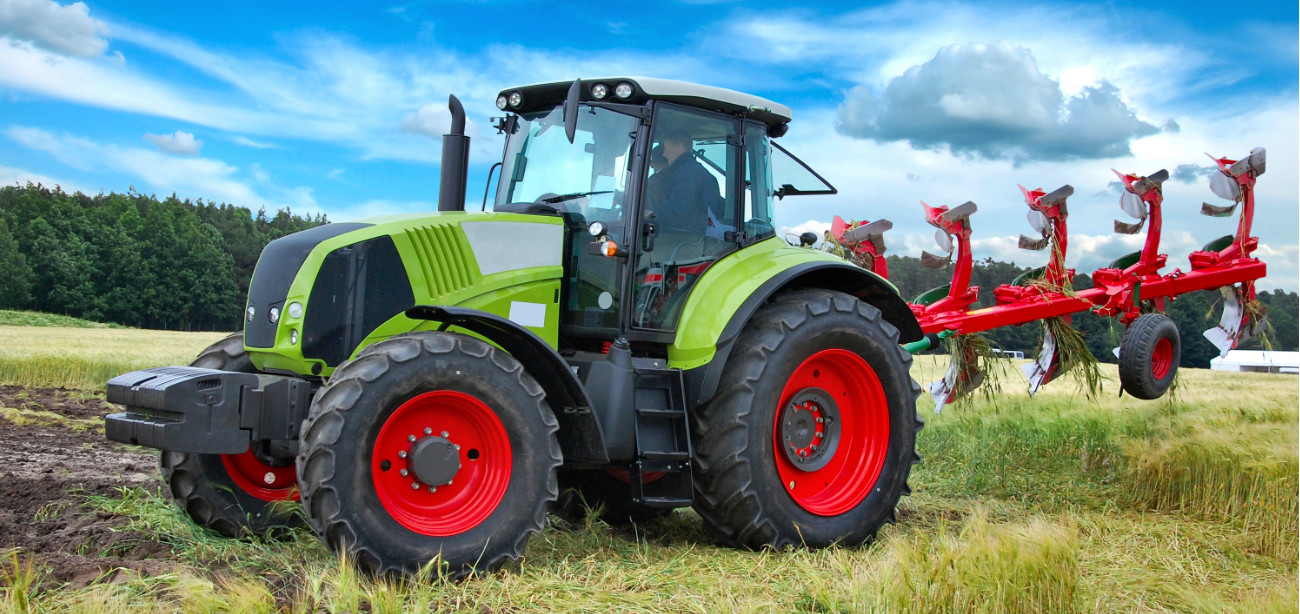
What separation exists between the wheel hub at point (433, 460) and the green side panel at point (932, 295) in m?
4.87

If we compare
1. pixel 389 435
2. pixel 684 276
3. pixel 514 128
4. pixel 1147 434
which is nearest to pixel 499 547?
pixel 389 435

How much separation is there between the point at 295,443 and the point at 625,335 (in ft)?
5.71

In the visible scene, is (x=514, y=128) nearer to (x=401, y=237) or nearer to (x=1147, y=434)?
(x=401, y=237)

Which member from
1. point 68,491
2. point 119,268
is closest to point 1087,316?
point 68,491

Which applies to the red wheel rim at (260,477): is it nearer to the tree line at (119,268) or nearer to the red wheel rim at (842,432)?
the red wheel rim at (842,432)

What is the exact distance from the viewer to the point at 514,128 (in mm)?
5973

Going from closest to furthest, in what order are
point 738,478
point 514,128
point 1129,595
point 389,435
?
point 389,435, point 1129,595, point 738,478, point 514,128

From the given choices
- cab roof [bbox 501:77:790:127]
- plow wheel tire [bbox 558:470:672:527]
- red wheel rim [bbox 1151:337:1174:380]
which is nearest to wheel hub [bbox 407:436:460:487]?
plow wheel tire [bbox 558:470:672:527]

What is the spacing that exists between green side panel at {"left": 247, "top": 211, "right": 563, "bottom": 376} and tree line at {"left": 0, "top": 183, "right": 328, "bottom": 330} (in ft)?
161

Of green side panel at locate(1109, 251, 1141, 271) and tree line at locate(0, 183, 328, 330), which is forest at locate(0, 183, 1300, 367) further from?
green side panel at locate(1109, 251, 1141, 271)

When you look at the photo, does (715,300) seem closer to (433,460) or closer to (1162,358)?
(433,460)

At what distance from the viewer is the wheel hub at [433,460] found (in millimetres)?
4320

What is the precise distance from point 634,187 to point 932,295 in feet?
12.7

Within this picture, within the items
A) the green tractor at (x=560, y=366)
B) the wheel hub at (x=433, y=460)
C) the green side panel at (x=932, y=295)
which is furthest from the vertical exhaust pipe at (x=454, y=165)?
the green side panel at (x=932, y=295)
